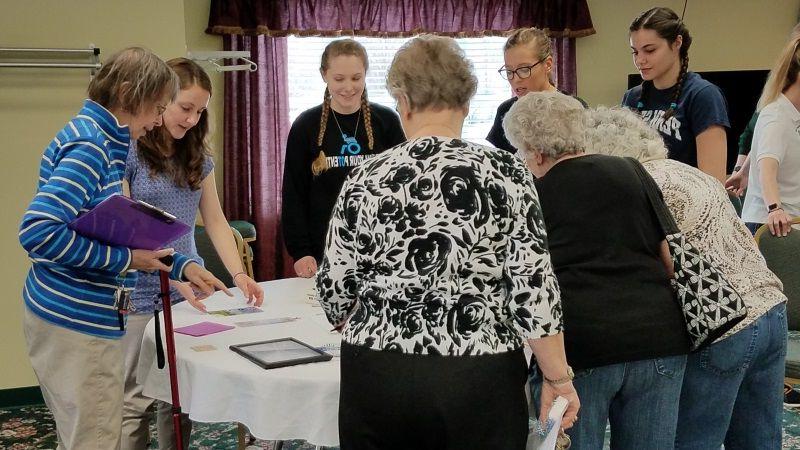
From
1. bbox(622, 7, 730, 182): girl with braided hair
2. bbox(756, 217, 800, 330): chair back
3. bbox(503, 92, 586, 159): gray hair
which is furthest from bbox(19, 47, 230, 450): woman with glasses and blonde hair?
bbox(756, 217, 800, 330): chair back

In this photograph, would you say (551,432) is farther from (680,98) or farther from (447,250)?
(680,98)

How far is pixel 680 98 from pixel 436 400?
6.24ft

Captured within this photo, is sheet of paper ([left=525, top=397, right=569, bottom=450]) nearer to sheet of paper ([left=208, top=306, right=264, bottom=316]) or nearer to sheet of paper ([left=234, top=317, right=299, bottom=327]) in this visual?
sheet of paper ([left=234, top=317, right=299, bottom=327])

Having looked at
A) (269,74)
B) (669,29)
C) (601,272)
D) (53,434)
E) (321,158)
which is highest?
(669,29)

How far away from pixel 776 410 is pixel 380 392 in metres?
1.26

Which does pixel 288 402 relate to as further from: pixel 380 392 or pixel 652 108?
pixel 652 108

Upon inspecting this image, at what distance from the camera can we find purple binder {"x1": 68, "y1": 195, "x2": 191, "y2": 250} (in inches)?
65.1

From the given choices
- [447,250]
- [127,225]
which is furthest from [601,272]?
[127,225]

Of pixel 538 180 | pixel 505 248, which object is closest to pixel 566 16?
pixel 538 180

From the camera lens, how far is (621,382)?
1.76 m

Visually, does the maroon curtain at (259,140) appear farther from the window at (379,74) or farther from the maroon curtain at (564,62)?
the maroon curtain at (564,62)

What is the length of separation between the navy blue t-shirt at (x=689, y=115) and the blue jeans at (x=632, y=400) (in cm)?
125

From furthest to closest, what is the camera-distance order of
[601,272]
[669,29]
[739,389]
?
[669,29], [739,389], [601,272]

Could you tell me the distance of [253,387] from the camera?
186cm
